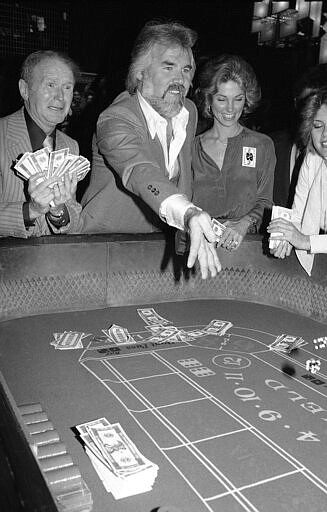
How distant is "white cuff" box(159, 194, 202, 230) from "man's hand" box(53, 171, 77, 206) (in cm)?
53

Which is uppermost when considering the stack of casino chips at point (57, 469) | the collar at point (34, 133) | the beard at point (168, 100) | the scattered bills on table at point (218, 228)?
the beard at point (168, 100)

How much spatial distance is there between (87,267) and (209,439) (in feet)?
3.59

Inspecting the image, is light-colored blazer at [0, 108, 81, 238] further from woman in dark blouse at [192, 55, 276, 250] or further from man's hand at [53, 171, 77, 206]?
woman in dark blouse at [192, 55, 276, 250]

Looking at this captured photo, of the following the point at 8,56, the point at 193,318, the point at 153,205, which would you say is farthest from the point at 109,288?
the point at 8,56

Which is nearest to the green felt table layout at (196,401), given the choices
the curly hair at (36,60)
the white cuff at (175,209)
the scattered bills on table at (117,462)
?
the scattered bills on table at (117,462)

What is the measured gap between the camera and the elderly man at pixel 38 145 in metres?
1.99

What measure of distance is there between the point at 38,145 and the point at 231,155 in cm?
99

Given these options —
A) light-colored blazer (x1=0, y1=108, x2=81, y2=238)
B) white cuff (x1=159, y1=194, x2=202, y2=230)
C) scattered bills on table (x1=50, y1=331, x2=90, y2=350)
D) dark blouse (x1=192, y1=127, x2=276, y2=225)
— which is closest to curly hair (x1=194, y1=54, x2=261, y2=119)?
dark blouse (x1=192, y1=127, x2=276, y2=225)

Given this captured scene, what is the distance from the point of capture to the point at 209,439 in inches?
43.7

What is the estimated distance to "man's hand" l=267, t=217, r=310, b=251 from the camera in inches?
80.4

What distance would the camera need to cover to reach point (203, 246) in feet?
4.67

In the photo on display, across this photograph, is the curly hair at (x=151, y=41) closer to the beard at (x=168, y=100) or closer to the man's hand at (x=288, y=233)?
A: the beard at (x=168, y=100)

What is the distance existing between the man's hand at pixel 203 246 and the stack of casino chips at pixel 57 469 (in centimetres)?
59

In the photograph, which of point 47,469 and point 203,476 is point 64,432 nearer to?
point 47,469
